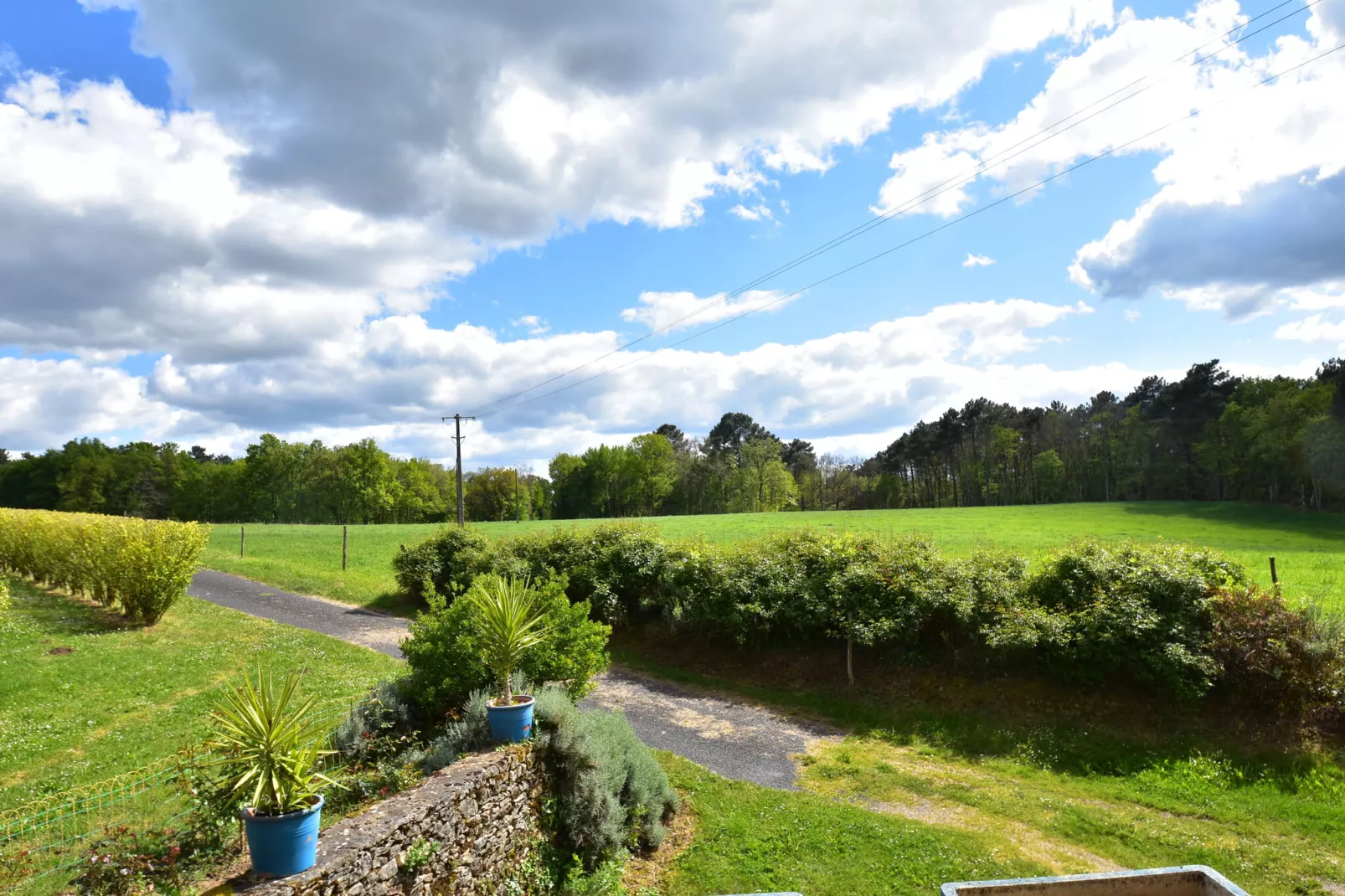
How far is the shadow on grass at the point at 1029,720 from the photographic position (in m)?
9.73

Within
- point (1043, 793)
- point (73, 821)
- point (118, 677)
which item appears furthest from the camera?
point (118, 677)

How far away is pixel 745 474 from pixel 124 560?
66.7m

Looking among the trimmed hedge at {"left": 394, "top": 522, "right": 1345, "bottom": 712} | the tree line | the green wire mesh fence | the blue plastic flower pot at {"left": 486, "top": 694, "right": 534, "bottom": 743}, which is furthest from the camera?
the tree line

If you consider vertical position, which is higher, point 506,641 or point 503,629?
point 503,629

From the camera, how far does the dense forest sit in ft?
203

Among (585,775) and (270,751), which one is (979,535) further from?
(270,751)

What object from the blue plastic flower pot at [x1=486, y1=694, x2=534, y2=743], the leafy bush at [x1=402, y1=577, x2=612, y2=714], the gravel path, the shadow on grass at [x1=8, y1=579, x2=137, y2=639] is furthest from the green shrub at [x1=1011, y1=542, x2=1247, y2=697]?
the shadow on grass at [x1=8, y1=579, x2=137, y2=639]

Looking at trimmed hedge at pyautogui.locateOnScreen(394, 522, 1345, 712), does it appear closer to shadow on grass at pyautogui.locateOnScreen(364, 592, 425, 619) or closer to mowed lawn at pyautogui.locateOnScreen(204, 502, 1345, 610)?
mowed lawn at pyautogui.locateOnScreen(204, 502, 1345, 610)

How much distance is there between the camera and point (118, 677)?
41.4 feet

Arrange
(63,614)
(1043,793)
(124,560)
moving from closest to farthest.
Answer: (1043,793)
(124,560)
(63,614)

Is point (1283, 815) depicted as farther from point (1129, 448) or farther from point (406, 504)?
point (406, 504)

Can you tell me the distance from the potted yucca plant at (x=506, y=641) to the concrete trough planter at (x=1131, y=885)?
497cm

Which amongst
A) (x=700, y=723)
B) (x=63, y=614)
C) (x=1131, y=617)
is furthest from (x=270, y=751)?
(x=63, y=614)

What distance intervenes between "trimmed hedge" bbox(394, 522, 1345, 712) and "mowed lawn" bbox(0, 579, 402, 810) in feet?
14.4
